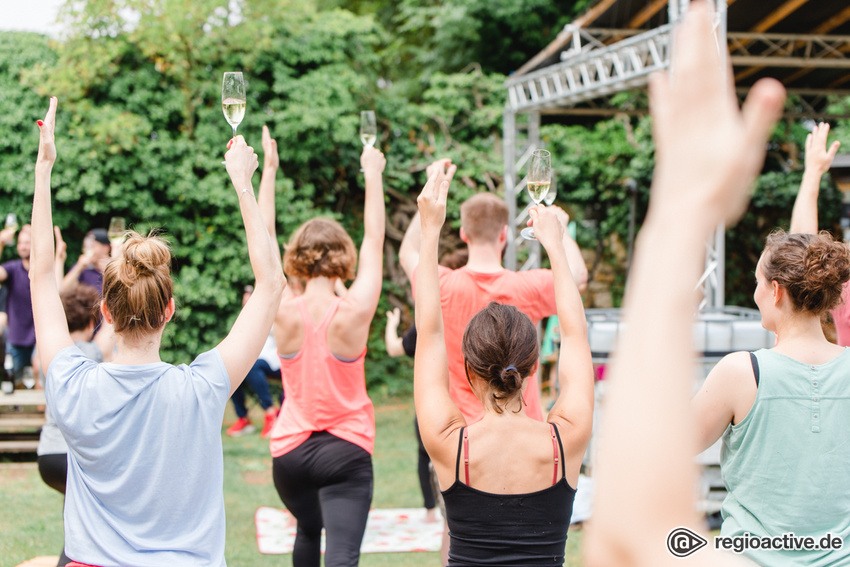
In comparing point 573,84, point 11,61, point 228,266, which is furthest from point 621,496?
point 11,61

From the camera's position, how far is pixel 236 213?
8820 mm

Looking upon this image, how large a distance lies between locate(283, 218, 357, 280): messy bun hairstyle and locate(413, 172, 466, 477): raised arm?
1.02m

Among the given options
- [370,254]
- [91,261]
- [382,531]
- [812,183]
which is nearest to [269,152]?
[370,254]

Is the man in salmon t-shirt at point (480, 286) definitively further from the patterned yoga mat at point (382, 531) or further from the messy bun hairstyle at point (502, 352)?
the patterned yoga mat at point (382, 531)

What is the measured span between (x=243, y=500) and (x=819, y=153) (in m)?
4.60

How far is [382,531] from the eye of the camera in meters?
4.86

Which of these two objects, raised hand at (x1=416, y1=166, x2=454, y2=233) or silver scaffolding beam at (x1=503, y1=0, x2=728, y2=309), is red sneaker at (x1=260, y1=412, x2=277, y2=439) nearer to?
silver scaffolding beam at (x1=503, y1=0, x2=728, y2=309)

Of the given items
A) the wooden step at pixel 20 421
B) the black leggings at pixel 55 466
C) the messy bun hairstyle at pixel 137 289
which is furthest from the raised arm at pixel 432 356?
the wooden step at pixel 20 421

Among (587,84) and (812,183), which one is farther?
(587,84)

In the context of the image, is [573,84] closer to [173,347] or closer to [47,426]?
[173,347]

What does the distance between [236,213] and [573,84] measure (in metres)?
4.36

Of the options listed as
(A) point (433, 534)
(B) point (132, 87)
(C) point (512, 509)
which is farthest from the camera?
(B) point (132, 87)

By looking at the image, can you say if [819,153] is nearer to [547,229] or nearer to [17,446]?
[547,229]

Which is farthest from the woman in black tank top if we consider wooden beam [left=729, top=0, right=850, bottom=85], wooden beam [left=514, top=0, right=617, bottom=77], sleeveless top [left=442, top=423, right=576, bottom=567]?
wooden beam [left=514, top=0, right=617, bottom=77]
